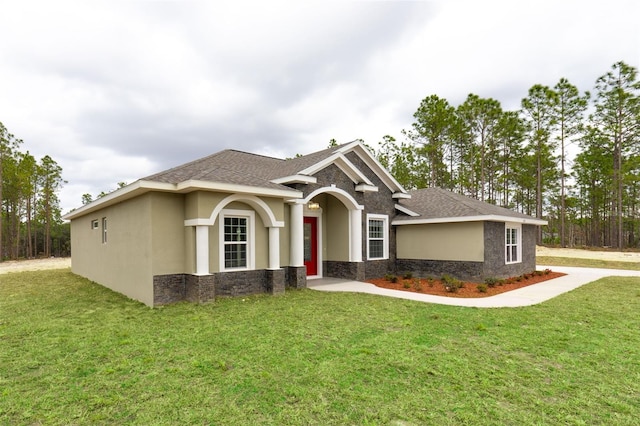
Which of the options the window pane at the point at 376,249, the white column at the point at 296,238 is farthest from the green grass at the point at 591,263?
the white column at the point at 296,238

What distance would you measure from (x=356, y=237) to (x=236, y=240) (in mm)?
4978

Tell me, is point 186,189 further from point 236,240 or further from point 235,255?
point 235,255

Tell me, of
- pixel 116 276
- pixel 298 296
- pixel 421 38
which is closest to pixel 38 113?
pixel 116 276

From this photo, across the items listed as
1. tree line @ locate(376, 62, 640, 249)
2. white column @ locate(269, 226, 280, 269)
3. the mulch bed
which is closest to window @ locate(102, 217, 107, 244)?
white column @ locate(269, 226, 280, 269)

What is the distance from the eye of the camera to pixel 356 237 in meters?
12.5

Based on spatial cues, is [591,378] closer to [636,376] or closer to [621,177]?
[636,376]

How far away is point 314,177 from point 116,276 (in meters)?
7.20

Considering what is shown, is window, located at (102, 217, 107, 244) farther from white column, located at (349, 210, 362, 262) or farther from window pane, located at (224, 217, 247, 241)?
white column, located at (349, 210, 362, 262)

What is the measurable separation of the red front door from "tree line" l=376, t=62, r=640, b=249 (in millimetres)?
20835

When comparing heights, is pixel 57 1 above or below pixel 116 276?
above

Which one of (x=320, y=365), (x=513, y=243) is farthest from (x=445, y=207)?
(x=320, y=365)

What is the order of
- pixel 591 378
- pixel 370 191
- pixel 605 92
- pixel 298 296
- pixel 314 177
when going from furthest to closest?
pixel 605 92, pixel 370 191, pixel 314 177, pixel 298 296, pixel 591 378

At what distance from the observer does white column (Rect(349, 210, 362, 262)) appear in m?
12.5

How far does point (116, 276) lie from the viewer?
1024 centimetres
